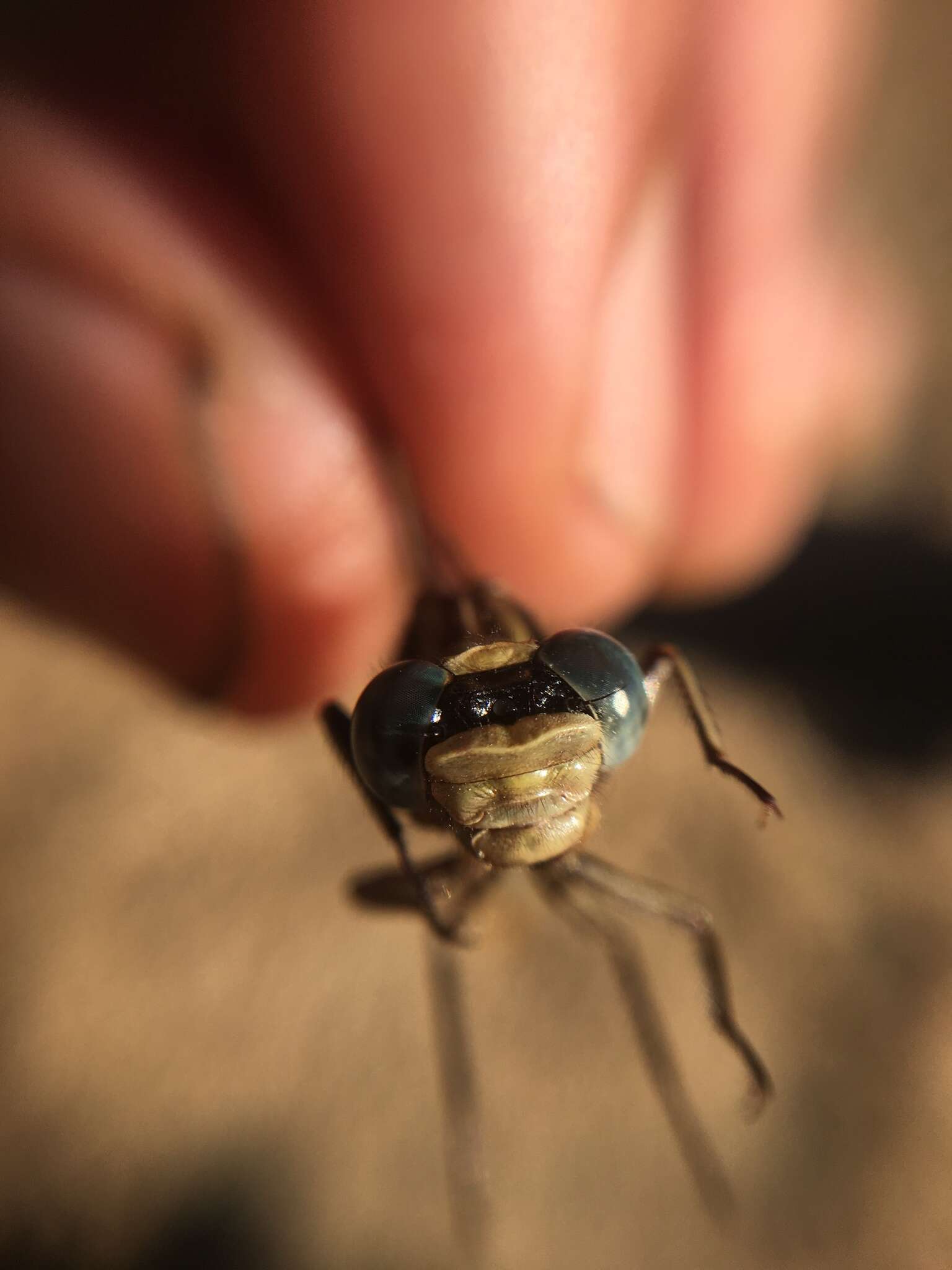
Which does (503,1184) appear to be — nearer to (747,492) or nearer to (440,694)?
(440,694)

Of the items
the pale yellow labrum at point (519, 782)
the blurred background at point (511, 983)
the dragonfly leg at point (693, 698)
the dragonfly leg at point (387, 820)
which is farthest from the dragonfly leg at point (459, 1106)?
the pale yellow labrum at point (519, 782)

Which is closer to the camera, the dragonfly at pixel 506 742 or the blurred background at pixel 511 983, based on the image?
the dragonfly at pixel 506 742

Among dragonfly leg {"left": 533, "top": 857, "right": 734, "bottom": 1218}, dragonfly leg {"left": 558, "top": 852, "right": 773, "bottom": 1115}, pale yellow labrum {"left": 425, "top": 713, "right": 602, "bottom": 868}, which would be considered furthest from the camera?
dragonfly leg {"left": 533, "top": 857, "right": 734, "bottom": 1218}

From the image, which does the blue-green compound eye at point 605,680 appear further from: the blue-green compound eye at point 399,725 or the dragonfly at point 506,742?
the blue-green compound eye at point 399,725

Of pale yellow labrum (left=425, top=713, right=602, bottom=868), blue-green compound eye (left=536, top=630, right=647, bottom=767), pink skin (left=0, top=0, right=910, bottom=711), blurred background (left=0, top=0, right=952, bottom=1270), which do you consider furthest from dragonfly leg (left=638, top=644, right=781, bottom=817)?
blurred background (left=0, top=0, right=952, bottom=1270)

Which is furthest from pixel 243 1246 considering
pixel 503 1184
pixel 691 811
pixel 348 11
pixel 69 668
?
pixel 348 11

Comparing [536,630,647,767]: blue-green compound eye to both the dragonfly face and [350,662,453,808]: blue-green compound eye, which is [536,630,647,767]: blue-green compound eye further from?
[350,662,453,808]: blue-green compound eye

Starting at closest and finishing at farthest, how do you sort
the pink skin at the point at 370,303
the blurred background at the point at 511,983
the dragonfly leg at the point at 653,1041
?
1. the pink skin at the point at 370,303
2. the dragonfly leg at the point at 653,1041
3. the blurred background at the point at 511,983
